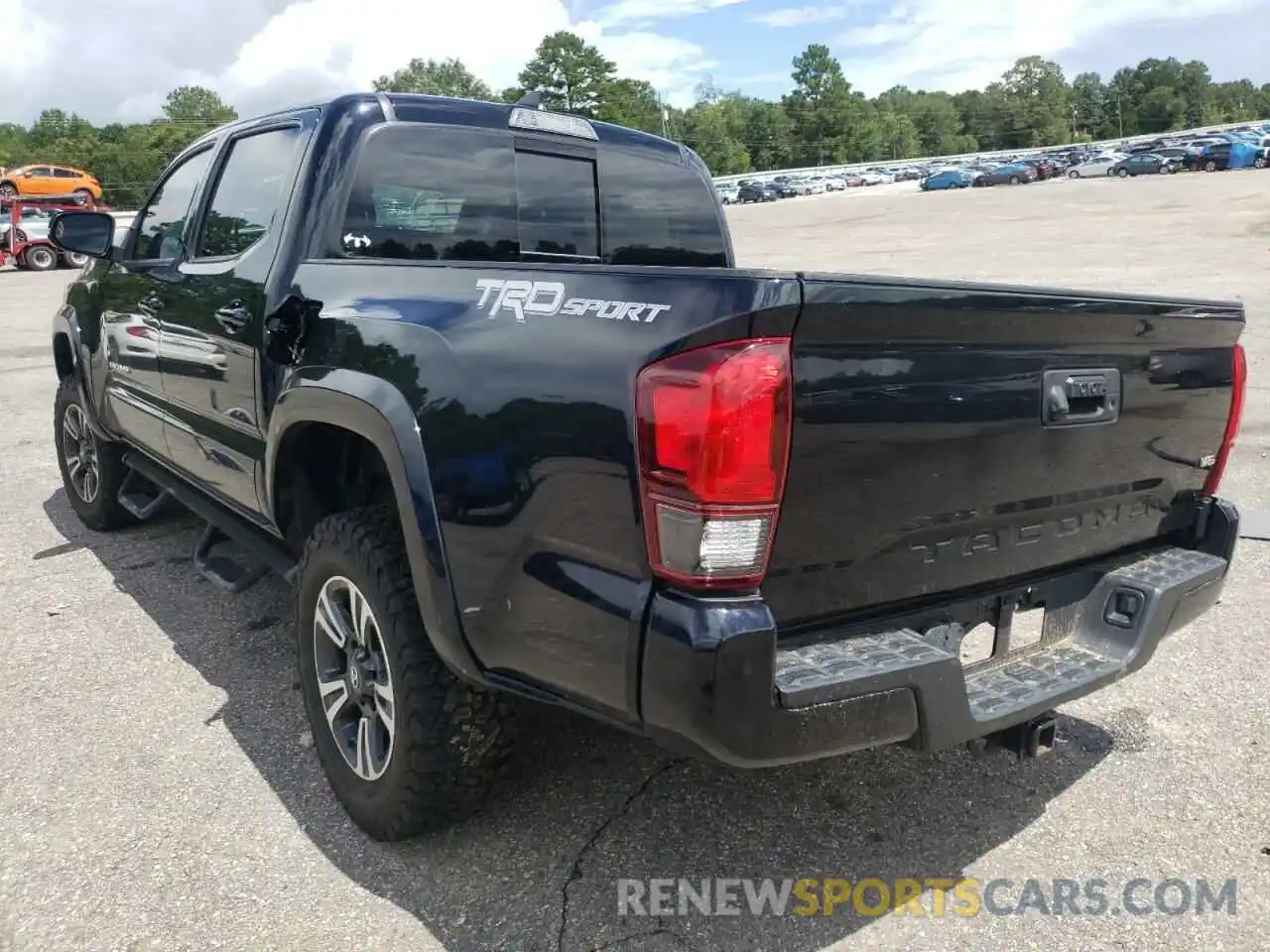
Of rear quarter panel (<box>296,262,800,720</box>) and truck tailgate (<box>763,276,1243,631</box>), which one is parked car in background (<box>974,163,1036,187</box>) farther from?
rear quarter panel (<box>296,262,800,720</box>)

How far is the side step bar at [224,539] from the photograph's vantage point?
12.1ft

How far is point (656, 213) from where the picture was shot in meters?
4.11

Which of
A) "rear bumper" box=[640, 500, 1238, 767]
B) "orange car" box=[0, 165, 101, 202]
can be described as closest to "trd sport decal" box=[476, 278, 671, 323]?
"rear bumper" box=[640, 500, 1238, 767]

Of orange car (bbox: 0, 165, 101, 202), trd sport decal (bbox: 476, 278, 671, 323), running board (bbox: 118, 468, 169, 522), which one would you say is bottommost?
running board (bbox: 118, 468, 169, 522)

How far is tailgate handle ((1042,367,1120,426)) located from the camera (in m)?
2.46

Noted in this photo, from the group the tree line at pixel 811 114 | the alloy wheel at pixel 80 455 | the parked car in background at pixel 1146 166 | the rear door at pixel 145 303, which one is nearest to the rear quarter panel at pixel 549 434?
the rear door at pixel 145 303

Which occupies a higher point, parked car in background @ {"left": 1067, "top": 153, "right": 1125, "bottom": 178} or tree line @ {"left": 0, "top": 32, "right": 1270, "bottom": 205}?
tree line @ {"left": 0, "top": 32, "right": 1270, "bottom": 205}

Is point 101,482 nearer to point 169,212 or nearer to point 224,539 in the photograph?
point 224,539

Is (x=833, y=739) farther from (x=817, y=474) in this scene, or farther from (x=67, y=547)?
(x=67, y=547)

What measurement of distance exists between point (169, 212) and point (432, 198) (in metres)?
1.77

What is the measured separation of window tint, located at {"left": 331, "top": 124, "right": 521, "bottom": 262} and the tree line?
85.4 metres

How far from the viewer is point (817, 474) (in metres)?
2.11

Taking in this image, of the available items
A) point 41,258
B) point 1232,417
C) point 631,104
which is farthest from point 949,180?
point 1232,417

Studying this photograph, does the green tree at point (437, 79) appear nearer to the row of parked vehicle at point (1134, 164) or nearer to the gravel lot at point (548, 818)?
the row of parked vehicle at point (1134, 164)
